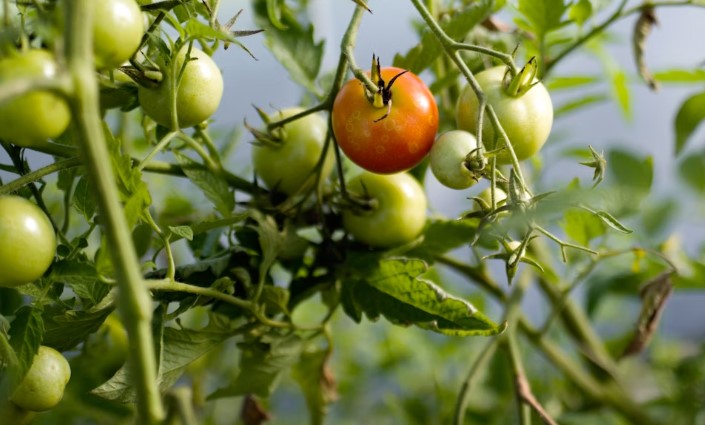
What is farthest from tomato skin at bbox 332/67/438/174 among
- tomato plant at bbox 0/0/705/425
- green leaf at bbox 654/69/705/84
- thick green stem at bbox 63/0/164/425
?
green leaf at bbox 654/69/705/84

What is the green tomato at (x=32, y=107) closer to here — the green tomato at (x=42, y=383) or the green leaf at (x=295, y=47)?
the green tomato at (x=42, y=383)

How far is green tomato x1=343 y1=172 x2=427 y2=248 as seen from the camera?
1.72ft

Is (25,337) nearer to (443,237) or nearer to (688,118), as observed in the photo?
(443,237)

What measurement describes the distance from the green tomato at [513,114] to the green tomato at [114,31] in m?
0.19

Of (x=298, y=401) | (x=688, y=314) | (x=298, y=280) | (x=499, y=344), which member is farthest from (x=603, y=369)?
(x=688, y=314)

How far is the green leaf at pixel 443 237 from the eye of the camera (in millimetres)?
541

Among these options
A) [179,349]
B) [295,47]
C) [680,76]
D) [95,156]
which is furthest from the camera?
[680,76]

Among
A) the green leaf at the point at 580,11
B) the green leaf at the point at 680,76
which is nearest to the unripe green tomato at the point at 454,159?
the green leaf at the point at 580,11

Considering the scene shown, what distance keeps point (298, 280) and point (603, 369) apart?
0.40 metres

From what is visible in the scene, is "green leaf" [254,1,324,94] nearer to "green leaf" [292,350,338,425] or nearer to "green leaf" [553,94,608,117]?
"green leaf" [292,350,338,425]

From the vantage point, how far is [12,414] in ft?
1.37

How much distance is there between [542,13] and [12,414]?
424 millimetres

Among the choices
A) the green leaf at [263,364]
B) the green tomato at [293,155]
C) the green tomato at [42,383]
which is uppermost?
the green tomato at [293,155]

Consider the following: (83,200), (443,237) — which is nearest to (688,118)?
(443,237)
